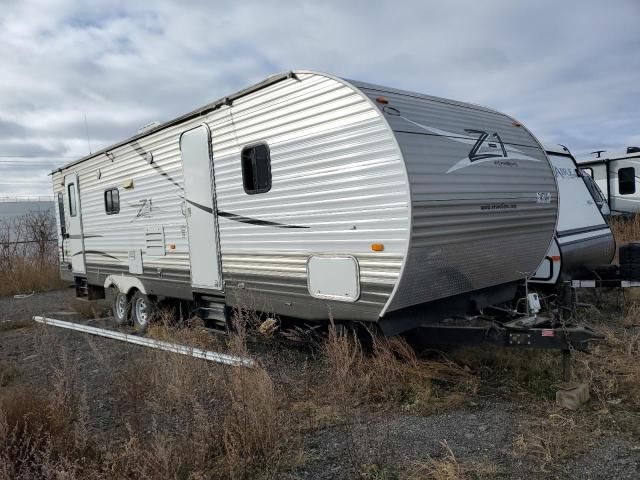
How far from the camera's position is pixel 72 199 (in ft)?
34.3

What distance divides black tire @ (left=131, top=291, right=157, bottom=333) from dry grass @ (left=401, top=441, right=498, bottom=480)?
5.87 metres

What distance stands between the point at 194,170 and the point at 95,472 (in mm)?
4299

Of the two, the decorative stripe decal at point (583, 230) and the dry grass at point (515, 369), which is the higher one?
the decorative stripe decal at point (583, 230)

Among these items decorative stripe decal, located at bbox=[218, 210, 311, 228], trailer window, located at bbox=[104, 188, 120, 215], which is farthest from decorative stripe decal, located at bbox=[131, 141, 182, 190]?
decorative stripe decal, located at bbox=[218, 210, 311, 228]

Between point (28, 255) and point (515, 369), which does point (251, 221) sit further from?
point (28, 255)

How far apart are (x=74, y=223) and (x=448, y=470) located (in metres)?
9.35

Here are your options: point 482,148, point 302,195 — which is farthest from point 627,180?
point 302,195

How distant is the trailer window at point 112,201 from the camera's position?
28.8ft

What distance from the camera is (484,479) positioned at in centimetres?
323

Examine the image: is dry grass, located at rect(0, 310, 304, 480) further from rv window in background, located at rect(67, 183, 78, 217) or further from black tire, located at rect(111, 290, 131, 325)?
rv window in background, located at rect(67, 183, 78, 217)

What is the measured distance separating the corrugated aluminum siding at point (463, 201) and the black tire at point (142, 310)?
5032 millimetres

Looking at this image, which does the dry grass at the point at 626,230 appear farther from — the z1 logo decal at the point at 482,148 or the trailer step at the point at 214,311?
the trailer step at the point at 214,311

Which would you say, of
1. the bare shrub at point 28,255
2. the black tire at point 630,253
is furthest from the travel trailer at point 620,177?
the bare shrub at point 28,255

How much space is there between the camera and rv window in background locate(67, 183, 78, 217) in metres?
10.3
